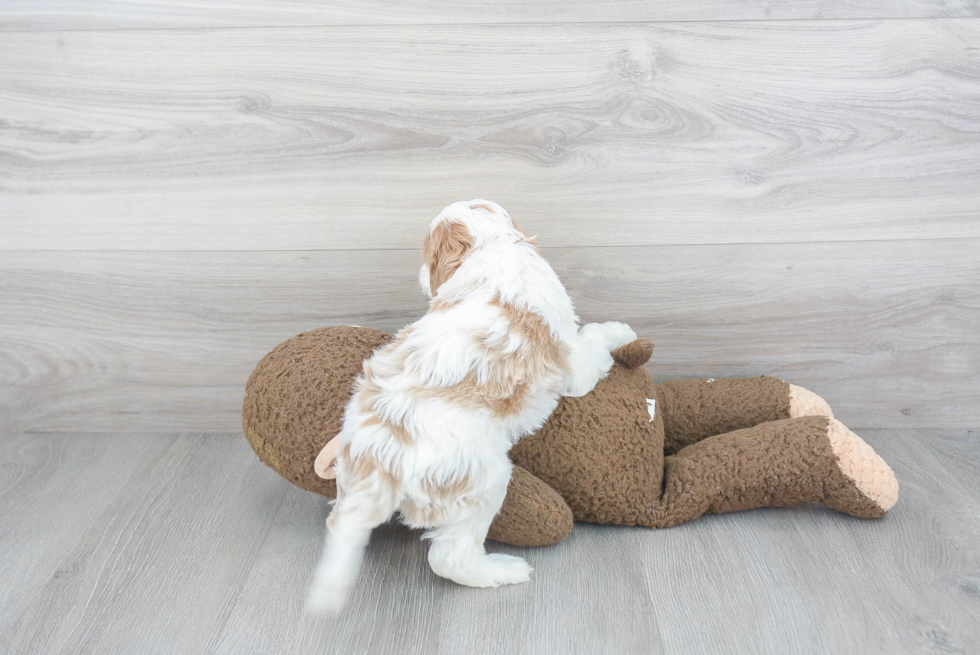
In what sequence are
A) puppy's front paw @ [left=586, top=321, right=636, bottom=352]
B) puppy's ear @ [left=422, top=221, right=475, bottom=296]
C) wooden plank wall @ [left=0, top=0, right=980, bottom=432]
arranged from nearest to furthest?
puppy's ear @ [left=422, top=221, right=475, bottom=296]
puppy's front paw @ [left=586, top=321, right=636, bottom=352]
wooden plank wall @ [left=0, top=0, right=980, bottom=432]

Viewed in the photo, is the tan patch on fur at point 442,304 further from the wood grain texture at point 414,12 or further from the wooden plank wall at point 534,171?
the wood grain texture at point 414,12

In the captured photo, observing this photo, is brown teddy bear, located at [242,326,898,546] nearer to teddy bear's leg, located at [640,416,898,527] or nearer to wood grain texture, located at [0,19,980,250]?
teddy bear's leg, located at [640,416,898,527]

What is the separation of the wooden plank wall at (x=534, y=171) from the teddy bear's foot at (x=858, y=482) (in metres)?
0.31

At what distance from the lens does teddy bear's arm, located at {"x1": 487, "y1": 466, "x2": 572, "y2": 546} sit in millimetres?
1038

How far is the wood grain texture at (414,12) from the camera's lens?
1246 millimetres

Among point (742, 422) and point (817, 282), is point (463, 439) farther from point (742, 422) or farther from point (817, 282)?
point (817, 282)

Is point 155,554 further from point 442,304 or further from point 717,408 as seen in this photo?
point 717,408

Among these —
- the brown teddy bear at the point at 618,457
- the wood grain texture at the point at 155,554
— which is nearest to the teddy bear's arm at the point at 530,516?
the brown teddy bear at the point at 618,457

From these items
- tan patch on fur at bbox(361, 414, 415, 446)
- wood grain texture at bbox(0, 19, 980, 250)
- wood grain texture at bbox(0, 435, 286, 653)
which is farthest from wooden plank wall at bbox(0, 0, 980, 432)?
tan patch on fur at bbox(361, 414, 415, 446)

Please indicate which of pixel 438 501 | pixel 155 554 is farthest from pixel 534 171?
pixel 155 554

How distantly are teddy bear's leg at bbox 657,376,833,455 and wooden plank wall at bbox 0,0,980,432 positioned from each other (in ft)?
0.41

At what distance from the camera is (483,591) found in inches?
39.4

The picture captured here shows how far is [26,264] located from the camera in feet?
4.59

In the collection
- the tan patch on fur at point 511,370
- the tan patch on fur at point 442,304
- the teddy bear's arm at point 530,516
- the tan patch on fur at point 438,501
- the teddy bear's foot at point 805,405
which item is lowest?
the teddy bear's arm at point 530,516
